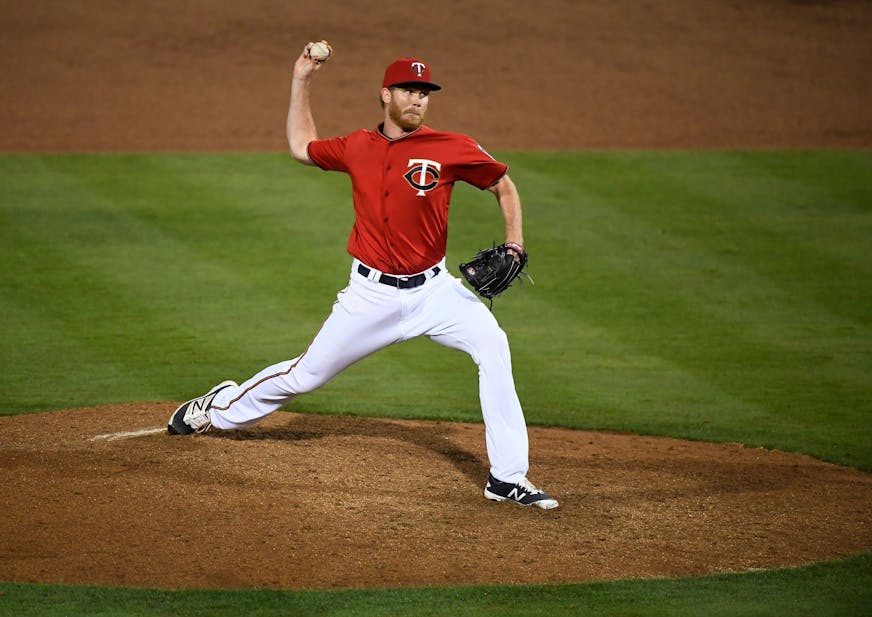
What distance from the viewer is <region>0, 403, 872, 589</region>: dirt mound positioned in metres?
5.74

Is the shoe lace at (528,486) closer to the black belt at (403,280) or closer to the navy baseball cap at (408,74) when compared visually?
the black belt at (403,280)

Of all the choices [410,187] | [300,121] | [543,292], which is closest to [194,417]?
[300,121]

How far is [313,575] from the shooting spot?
5.62 m

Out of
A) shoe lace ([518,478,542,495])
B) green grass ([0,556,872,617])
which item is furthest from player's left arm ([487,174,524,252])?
green grass ([0,556,872,617])

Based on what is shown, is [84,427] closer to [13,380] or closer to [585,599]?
[13,380]

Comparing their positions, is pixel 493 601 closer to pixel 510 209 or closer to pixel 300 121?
pixel 510 209

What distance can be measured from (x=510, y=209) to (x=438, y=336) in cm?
68

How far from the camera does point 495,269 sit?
6.33m

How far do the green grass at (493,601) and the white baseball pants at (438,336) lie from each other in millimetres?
1056

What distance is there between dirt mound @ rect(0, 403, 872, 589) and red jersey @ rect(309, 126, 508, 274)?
113 centimetres

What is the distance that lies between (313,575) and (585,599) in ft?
3.56

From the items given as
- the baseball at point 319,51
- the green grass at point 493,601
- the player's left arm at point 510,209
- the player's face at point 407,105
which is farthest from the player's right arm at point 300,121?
the green grass at point 493,601

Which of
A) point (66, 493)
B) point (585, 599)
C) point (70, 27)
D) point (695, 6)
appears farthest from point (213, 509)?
point (695, 6)

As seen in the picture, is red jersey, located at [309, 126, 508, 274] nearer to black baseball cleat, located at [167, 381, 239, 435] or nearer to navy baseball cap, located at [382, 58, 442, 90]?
navy baseball cap, located at [382, 58, 442, 90]
